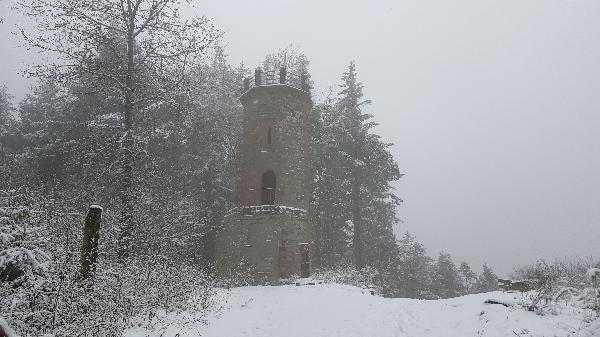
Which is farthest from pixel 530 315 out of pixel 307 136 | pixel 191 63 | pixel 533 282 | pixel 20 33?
pixel 307 136

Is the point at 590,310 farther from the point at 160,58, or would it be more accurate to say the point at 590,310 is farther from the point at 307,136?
the point at 307,136

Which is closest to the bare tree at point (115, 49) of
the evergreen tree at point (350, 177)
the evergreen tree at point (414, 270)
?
the evergreen tree at point (350, 177)

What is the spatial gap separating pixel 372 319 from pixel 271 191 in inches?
676

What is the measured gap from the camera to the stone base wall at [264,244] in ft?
75.2

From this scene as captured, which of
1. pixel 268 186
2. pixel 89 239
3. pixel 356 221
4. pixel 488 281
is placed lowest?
pixel 488 281

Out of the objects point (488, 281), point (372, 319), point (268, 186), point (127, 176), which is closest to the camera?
point (372, 319)

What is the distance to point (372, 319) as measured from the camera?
445 inches

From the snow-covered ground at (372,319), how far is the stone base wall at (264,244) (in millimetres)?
7659

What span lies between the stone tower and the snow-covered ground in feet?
25.9

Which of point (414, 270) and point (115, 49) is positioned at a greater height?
point (115, 49)

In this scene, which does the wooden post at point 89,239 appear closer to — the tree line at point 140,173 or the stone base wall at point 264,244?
the tree line at point 140,173

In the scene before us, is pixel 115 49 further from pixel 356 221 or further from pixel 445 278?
pixel 445 278

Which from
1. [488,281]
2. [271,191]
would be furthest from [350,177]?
[488,281]

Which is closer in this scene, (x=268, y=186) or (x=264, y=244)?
(x=264, y=244)
